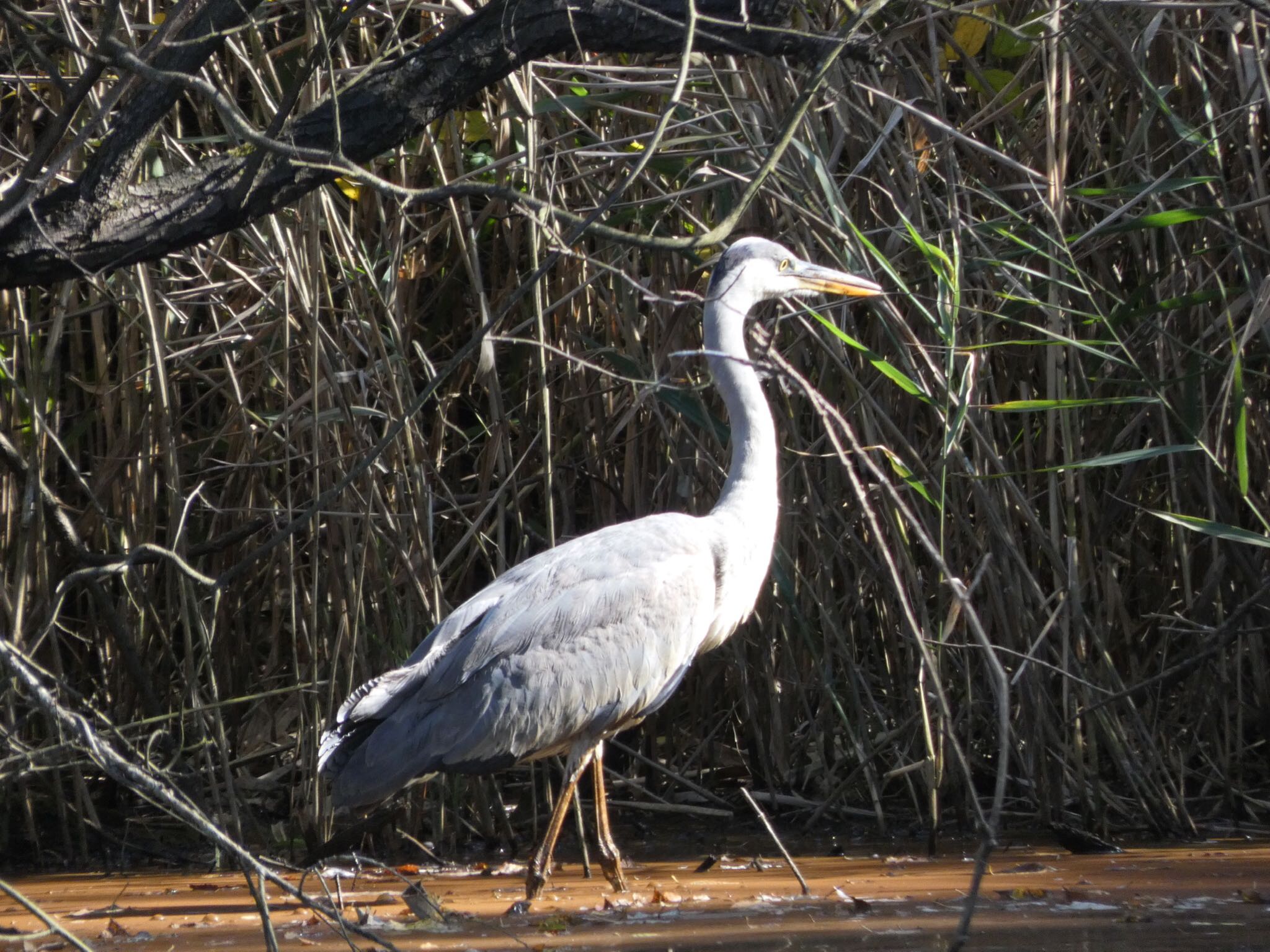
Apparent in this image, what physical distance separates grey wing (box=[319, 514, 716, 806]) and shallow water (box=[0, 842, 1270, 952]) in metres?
0.46

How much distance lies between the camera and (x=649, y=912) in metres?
4.35

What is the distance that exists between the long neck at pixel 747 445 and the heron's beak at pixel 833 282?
205mm

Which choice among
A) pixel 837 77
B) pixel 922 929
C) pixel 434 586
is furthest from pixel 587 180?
pixel 922 929

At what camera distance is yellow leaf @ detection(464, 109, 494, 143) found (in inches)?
226

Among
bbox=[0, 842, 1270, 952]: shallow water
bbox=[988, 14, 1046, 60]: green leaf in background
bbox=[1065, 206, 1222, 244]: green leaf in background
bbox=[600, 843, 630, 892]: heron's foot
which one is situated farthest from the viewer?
bbox=[988, 14, 1046, 60]: green leaf in background

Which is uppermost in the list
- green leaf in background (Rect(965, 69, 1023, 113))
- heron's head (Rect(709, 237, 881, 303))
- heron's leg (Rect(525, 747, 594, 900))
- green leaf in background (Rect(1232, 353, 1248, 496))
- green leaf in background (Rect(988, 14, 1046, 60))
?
green leaf in background (Rect(988, 14, 1046, 60))

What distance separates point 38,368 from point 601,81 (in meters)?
2.30

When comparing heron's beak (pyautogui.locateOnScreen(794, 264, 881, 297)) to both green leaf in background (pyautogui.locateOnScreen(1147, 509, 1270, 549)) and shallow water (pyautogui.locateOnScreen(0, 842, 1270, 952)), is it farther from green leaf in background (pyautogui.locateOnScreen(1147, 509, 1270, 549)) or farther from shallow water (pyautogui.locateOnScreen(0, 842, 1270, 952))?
shallow water (pyautogui.locateOnScreen(0, 842, 1270, 952))

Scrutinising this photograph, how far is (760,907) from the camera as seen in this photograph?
4367mm

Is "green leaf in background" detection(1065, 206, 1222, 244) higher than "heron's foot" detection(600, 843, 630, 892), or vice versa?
"green leaf in background" detection(1065, 206, 1222, 244)

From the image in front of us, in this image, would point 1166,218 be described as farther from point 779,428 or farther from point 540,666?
point 540,666

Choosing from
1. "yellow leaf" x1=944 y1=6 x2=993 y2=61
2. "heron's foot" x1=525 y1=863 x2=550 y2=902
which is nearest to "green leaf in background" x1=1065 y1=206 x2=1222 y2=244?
"yellow leaf" x1=944 y1=6 x2=993 y2=61

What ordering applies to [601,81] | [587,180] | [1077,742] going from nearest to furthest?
[1077,742] < [601,81] < [587,180]

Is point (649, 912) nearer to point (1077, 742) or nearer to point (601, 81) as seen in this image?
point (1077, 742)
